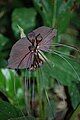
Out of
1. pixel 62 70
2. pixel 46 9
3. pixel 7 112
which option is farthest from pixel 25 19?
pixel 7 112

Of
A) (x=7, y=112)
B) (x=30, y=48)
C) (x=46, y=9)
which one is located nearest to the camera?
→ (x=30, y=48)

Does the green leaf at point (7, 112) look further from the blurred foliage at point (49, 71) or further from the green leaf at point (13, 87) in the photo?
the green leaf at point (13, 87)

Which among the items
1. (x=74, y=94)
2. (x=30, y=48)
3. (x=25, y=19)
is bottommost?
(x=74, y=94)

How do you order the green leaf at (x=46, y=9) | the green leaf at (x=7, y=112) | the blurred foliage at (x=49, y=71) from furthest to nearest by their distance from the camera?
the green leaf at (x=46, y=9) → the blurred foliage at (x=49, y=71) → the green leaf at (x=7, y=112)

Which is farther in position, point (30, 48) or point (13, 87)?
point (13, 87)

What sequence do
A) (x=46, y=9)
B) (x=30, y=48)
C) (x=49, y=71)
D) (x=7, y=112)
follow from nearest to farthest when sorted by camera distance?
(x=30, y=48) → (x=7, y=112) → (x=49, y=71) → (x=46, y=9)

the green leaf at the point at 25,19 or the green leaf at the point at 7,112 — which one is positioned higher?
the green leaf at the point at 25,19

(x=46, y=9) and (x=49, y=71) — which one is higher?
(x=46, y=9)

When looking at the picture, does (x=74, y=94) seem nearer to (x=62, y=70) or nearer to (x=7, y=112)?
(x=62, y=70)

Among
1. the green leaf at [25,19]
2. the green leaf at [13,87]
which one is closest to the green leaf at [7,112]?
the green leaf at [13,87]
